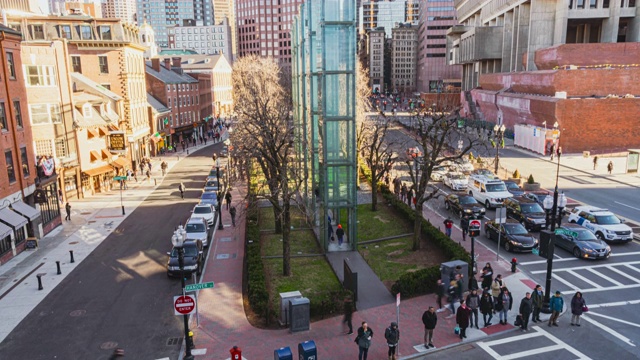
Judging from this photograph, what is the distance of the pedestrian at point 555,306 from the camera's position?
18.0 metres

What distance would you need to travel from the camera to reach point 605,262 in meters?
24.9

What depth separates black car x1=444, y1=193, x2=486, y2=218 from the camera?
110ft

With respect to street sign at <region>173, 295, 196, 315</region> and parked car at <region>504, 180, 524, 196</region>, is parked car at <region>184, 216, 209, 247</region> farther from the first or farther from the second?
parked car at <region>504, 180, 524, 196</region>

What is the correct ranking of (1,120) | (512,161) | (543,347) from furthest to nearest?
(512,161) < (1,120) < (543,347)

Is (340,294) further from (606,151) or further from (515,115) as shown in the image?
(515,115)

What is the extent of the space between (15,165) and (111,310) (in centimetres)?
1514

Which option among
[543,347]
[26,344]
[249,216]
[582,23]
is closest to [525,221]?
[543,347]

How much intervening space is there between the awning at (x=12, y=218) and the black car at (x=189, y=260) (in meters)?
9.94

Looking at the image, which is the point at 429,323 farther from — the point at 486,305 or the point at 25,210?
the point at 25,210

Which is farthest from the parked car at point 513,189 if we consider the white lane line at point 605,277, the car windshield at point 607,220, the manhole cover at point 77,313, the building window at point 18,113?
the building window at point 18,113

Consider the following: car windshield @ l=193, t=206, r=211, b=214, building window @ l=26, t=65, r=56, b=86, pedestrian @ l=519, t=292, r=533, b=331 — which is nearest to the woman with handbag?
pedestrian @ l=519, t=292, r=533, b=331

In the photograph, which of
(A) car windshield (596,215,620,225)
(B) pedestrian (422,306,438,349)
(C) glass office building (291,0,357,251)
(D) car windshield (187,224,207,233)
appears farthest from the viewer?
(D) car windshield (187,224,207,233)

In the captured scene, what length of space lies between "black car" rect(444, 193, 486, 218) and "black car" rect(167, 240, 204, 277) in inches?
698

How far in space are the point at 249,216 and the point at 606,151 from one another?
4726 centimetres
